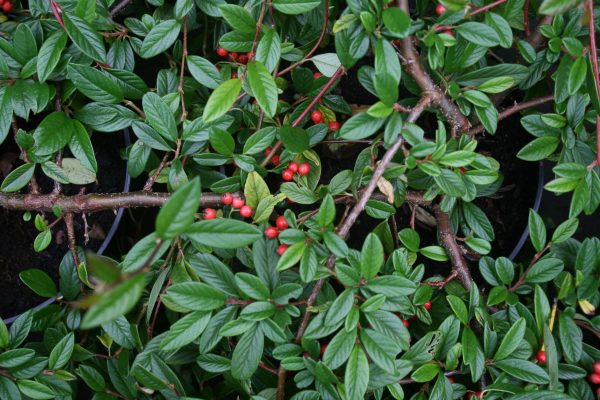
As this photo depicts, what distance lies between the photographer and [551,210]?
58.7 inches

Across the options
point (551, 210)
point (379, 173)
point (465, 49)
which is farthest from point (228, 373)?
point (551, 210)

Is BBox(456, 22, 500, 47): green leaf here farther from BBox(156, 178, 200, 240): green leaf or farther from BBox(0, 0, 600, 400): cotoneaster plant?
BBox(156, 178, 200, 240): green leaf

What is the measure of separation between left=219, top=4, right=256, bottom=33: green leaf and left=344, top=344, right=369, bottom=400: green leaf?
0.52 m

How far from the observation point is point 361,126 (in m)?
0.79

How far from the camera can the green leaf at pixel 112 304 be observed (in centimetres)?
45

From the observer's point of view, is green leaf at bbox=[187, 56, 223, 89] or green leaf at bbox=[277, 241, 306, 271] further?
green leaf at bbox=[187, 56, 223, 89]

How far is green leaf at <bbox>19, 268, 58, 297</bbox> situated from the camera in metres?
Answer: 0.99

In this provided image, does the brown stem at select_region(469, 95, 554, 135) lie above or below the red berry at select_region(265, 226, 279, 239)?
above

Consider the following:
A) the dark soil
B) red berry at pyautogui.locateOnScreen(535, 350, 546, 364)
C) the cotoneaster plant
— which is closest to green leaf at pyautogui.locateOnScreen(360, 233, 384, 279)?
the cotoneaster plant

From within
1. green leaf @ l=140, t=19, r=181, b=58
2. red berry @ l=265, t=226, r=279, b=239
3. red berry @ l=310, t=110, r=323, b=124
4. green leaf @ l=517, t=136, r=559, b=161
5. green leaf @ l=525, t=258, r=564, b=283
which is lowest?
green leaf @ l=525, t=258, r=564, b=283

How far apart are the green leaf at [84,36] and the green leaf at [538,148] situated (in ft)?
2.40

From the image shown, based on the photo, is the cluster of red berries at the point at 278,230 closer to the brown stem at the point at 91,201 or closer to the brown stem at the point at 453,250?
the brown stem at the point at 91,201

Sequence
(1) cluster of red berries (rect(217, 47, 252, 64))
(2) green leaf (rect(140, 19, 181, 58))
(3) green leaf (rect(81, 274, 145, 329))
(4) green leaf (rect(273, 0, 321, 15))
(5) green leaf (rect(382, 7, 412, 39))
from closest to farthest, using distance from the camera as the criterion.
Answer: (3) green leaf (rect(81, 274, 145, 329)) < (5) green leaf (rect(382, 7, 412, 39)) < (4) green leaf (rect(273, 0, 321, 15)) < (2) green leaf (rect(140, 19, 181, 58)) < (1) cluster of red berries (rect(217, 47, 252, 64))

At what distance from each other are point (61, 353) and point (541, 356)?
78 cm
